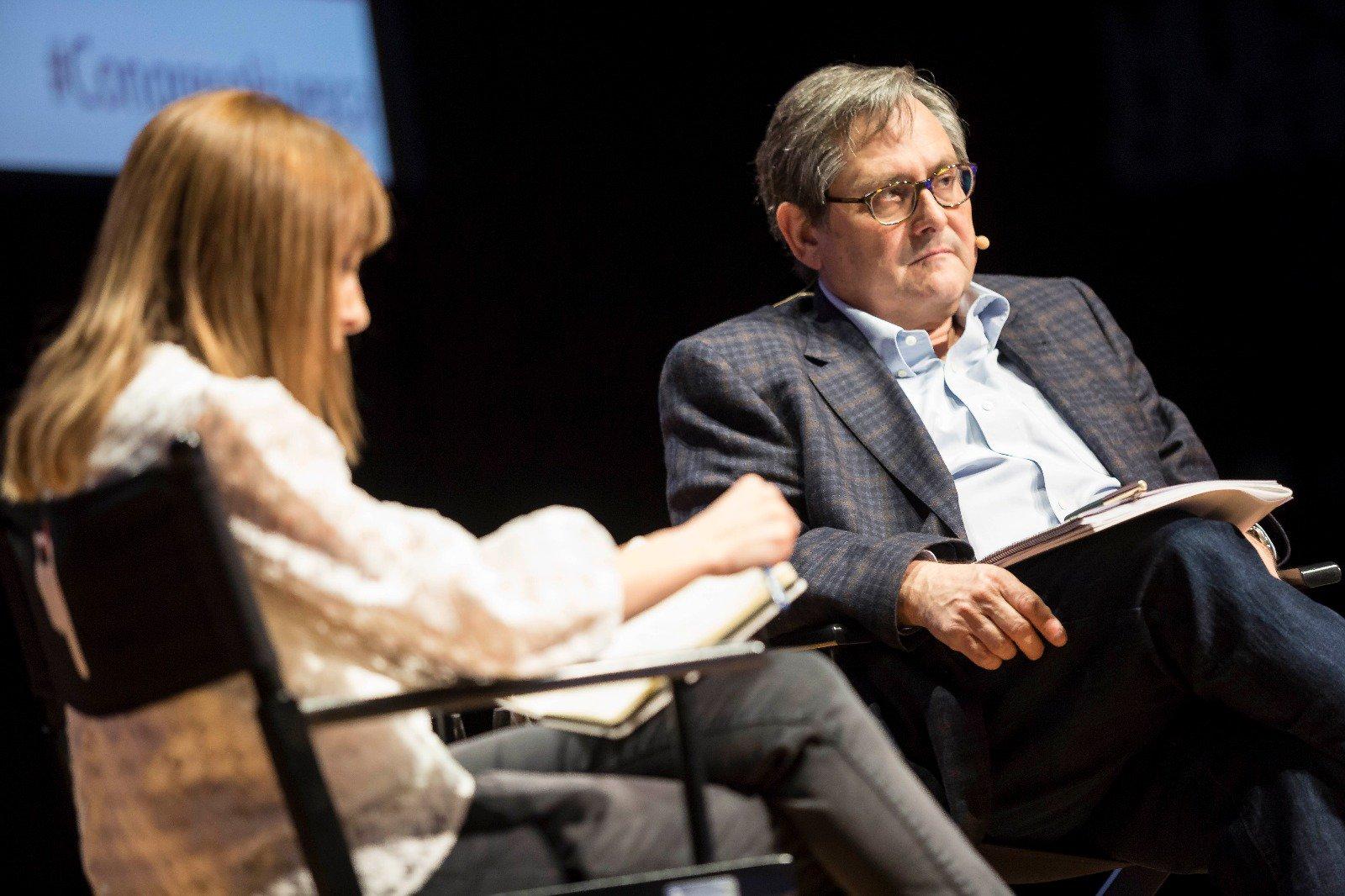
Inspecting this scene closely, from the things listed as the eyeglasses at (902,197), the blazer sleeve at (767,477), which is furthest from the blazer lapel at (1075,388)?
the blazer sleeve at (767,477)

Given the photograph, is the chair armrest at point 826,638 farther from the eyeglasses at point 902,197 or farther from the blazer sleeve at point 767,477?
the eyeglasses at point 902,197

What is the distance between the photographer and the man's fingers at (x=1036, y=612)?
1833 millimetres

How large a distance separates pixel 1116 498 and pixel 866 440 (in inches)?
20.5

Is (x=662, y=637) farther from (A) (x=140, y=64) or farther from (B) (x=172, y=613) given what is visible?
(A) (x=140, y=64)

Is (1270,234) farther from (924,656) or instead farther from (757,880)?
(757,880)

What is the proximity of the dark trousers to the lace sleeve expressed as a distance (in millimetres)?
947

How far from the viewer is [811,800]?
49.3 inches

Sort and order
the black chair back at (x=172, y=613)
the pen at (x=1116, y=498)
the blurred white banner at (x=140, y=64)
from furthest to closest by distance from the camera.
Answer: the blurred white banner at (x=140, y=64) < the pen at (x=1116, y=498) < the black chair back at (x=172, y=613)

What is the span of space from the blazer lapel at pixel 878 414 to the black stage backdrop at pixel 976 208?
65.2 inches

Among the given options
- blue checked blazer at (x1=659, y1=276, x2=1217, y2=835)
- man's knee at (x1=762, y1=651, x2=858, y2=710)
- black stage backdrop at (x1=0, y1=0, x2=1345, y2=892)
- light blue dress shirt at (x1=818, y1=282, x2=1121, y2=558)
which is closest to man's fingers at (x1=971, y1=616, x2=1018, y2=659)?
→ blue checked blazer at (x1=659, y1=276, x2=1217, y2=835)

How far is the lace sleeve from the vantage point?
1.08 meters

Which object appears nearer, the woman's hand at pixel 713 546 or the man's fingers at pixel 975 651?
→ the woman's hand at pixel 713 546

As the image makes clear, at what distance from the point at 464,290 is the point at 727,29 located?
3.80 feet

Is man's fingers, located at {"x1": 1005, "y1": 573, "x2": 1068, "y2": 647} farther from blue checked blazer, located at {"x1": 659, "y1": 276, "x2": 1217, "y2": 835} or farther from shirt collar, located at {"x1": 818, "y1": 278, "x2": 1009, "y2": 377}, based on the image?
shirt collar, located at {"x1": 818, "y1": 278, "x2": 1009, "y2": 377}
